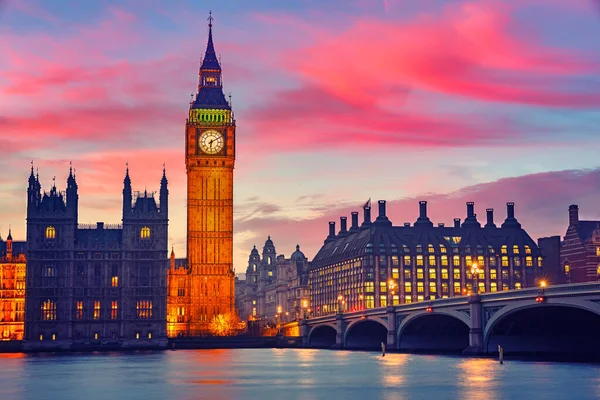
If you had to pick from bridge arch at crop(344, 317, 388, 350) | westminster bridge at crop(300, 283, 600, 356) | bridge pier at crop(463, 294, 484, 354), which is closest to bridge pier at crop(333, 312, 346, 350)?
bridge arch at crop(344, 317, 388, 350)

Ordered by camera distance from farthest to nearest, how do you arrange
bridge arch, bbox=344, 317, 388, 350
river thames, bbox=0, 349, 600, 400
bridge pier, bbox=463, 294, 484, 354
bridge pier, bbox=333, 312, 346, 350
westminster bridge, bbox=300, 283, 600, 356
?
bridge arch, bbox=344, 317, 388, 350, bridge pier, bbox=333, 312, 346, 350, bridge pier, bbox=463, 294, 484, 354, westminster bridge, bbox=300, 283, 600, 356, river thames, bbox=0, 349, 600, 400

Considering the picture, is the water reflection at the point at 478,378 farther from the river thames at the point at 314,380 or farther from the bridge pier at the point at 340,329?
the bridge pier at the point at 340,329

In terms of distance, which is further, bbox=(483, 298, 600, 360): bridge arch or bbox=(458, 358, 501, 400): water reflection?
bbox=(483, 298, 600, 360): bridge arch

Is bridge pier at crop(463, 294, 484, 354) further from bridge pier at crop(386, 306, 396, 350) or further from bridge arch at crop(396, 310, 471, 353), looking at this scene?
bridge pier at crop(386, 306, 396, 350)

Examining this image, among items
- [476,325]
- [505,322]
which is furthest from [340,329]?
[476,325]

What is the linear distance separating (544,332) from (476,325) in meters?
9.44

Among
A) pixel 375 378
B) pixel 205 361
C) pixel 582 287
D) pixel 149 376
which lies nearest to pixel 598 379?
pixel 582 287

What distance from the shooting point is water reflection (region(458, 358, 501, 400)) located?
76.0 m

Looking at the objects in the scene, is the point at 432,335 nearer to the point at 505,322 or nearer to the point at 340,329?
the point at 340,329

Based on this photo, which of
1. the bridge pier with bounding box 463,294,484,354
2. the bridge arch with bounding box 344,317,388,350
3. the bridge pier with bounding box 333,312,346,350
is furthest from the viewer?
the bridge arch with bounding box 344,317,388,350

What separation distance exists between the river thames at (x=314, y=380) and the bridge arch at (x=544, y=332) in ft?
16.4

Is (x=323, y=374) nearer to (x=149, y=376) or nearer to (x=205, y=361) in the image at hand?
(x=149, y=376)

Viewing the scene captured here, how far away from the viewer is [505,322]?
123062 millimetres

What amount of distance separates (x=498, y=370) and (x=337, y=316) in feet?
290
